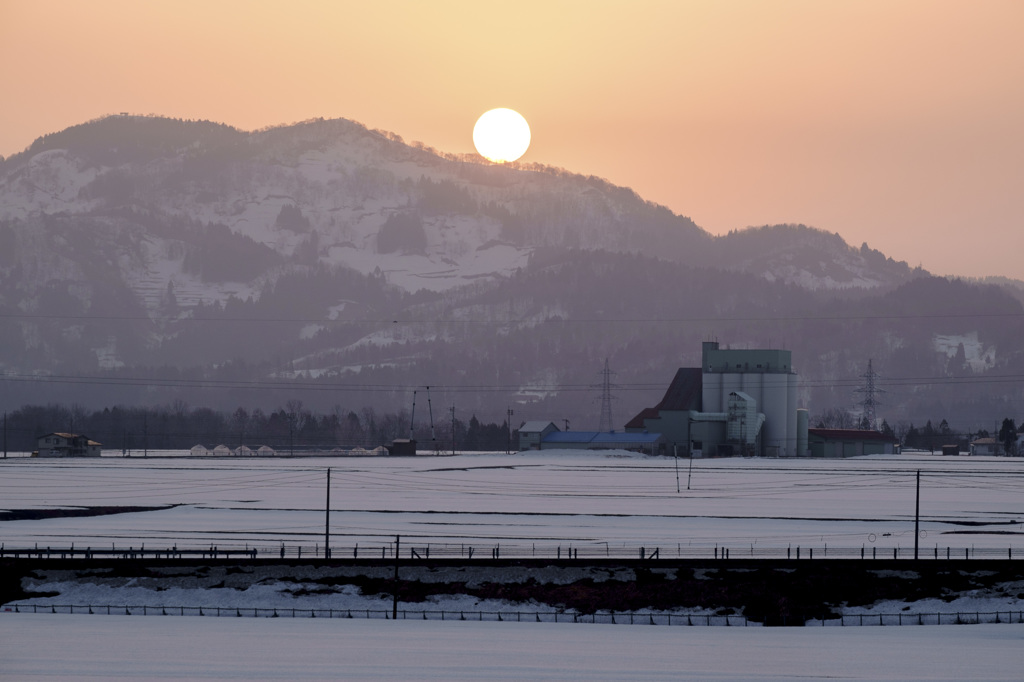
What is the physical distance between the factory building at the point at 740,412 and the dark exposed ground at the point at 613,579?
117 meters

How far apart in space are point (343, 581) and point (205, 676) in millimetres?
16419

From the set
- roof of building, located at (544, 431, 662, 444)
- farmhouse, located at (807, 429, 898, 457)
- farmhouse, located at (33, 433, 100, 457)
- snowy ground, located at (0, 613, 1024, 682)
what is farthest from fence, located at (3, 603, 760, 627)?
farmhouse, located at (807, 429, 898, 457)

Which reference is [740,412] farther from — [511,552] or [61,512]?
[511,552]

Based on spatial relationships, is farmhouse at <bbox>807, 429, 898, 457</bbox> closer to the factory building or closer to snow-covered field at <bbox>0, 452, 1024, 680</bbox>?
the factory building

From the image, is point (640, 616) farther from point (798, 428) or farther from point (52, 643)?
point (798, 428)

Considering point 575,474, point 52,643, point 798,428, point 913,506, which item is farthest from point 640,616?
point 798,428

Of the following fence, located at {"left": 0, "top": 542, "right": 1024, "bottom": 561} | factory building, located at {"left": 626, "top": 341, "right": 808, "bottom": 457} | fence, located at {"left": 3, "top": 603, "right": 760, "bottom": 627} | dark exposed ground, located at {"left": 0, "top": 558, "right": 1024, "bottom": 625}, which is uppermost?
factory building, located at {"left": 626, "top": 341, "right": 808, "bottom": 457}

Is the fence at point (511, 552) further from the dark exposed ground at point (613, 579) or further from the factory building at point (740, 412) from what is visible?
the factory building at point (740, 412)

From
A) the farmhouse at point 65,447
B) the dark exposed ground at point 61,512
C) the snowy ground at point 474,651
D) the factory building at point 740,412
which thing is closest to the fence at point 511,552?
the snowy ground at point 474,651

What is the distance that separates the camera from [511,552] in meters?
61.6

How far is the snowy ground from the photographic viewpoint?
4247 cm

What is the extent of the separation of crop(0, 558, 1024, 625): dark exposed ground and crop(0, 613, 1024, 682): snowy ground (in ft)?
12.3

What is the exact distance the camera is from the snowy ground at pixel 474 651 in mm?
42469

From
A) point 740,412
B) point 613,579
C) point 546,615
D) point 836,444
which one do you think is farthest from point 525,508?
point 836,444
